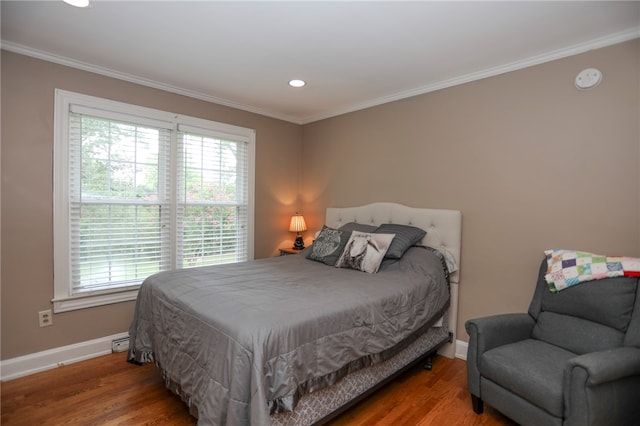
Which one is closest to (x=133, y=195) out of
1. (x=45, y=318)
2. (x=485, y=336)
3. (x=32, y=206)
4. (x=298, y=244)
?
(x=32, y=206)

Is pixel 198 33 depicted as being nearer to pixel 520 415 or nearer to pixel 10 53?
pixel 10 53

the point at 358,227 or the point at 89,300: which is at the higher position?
the point at 358,227

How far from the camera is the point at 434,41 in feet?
7.69

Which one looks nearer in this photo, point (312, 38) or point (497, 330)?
point (497, 330)

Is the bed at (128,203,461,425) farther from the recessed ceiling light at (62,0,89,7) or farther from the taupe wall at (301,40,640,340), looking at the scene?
the recessed ceiling light at (62,0,89,7)

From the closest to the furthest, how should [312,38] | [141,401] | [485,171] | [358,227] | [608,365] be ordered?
[608,365] < [141,401] < [312,38] < [485,171] < [358,227]

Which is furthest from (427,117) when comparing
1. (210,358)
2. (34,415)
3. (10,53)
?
(34,415)

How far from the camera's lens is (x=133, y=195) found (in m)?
3.09

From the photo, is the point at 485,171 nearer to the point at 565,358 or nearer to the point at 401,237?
the point at 401,237

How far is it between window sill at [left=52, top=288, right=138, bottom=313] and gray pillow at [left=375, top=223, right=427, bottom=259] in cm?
244

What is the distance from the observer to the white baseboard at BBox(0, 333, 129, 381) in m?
2.51

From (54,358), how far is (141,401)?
110cm

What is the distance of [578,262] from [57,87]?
13.4 feet

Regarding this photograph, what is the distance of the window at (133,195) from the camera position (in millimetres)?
2759
